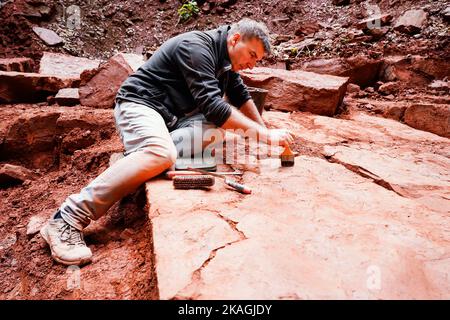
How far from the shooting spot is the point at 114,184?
171 centimetres

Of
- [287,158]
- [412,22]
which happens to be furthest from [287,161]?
[412,22]

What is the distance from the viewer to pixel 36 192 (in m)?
2.66

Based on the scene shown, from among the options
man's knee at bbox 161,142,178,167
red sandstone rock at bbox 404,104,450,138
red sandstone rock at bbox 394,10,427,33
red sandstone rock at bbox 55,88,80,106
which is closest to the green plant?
red sandstone rock at bbox 394,10,427,33

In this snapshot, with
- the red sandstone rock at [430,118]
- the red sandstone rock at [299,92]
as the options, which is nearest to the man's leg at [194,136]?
the red sandstone rock at [299,92]

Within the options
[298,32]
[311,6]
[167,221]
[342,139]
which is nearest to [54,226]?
[167,221]

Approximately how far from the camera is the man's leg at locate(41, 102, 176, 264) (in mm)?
1627

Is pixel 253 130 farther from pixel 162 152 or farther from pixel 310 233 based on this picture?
pixel 310 233

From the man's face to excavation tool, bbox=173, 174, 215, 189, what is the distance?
906 millimetres

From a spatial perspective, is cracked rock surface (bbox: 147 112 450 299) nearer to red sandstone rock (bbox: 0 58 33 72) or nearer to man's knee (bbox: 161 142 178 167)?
man's knee (bbox: 161 142 178 167)

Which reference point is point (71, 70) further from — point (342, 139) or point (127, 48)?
point (342, 139)

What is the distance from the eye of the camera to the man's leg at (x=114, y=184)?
5.34 feet

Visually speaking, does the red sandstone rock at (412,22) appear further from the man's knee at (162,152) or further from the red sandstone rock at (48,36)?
the red sandstone rock at (48,36)

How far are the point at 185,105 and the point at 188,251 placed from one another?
1232 millimetres

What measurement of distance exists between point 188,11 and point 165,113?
6.76m
